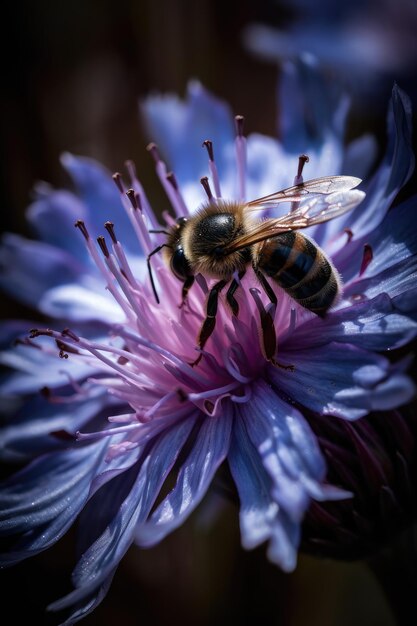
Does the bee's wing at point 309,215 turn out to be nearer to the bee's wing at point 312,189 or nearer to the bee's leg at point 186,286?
the bee's wing at point 312,189

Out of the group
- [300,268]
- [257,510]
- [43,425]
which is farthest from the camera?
[43,425]

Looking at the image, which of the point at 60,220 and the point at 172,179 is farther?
the point at 60,220

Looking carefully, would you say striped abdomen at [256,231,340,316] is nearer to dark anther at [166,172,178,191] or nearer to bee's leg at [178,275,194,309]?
bee's leg at [178,275,194,309]

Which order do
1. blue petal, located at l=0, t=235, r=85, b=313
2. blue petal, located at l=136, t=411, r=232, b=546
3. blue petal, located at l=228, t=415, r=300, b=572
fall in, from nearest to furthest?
blue petal, located at l=228, t=415, r=300, b=572 → blue petal, located at l=136, t=411, r=232, b=546 → blue petal, located at l=0, t=235, r=85, b=313

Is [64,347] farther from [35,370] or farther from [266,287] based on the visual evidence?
[266,287]

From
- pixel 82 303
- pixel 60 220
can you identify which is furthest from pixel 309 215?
pixel 60 220

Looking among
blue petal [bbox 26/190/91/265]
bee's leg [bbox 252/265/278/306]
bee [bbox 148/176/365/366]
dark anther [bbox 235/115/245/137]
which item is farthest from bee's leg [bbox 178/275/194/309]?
blue petal [bbox 26/190/91/265]
